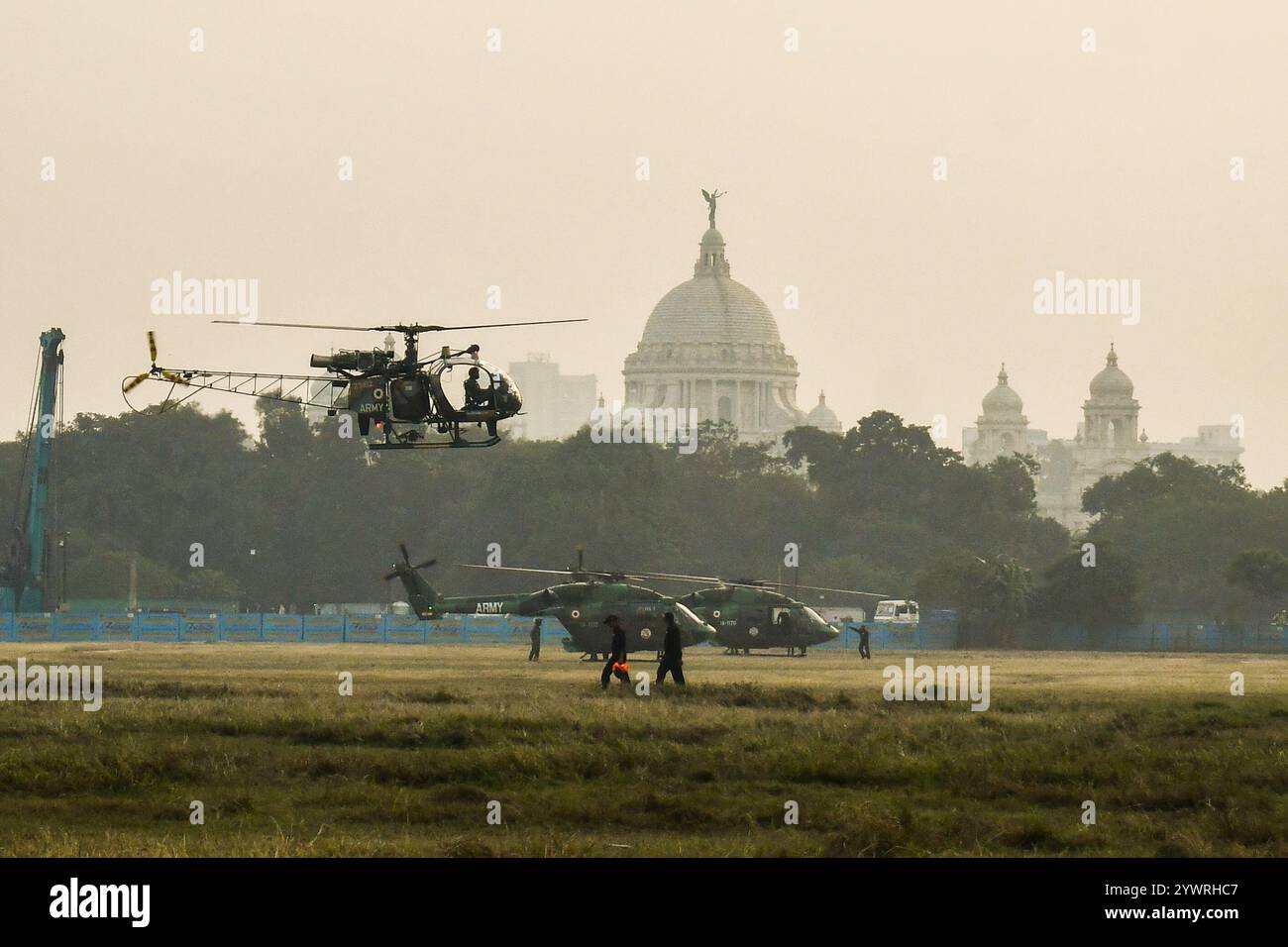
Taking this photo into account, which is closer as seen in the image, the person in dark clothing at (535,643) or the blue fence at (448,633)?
the person in dark clothing at (535,643)

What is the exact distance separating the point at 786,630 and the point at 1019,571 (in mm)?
32117

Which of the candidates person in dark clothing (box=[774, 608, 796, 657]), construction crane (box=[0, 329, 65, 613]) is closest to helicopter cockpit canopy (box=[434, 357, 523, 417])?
person in dark clothing (box=[774, 608, 796, 657])

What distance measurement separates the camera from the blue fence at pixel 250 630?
84.1 m

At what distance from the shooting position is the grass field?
22.2 metres

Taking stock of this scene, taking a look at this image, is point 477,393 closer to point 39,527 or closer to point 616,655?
point 616,655

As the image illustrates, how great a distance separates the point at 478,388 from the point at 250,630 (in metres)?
43.9

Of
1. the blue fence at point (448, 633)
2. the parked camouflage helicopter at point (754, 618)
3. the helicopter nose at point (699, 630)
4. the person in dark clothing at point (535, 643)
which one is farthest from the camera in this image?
the blue fence at point (448, 633)

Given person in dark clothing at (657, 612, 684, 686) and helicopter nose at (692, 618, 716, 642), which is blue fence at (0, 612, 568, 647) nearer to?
helicopter nose at (692, 618, 716, 642)

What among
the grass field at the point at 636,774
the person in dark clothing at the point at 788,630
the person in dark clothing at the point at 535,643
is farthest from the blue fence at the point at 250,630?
the grass field at the point at 636,774

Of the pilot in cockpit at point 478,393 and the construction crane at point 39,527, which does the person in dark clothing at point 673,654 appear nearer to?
the pilot in cockpit at point 478,393

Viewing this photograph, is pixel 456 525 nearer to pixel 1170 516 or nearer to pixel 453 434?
pixel 1170 516

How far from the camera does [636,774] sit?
88.6 ft

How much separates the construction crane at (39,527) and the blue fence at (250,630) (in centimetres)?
289
